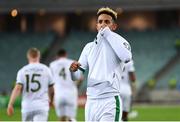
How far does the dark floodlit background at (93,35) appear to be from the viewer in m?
40.2

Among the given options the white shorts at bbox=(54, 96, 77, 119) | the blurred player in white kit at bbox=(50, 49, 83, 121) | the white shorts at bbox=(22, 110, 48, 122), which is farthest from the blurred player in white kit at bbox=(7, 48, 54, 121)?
the white shorts at bbox=(54, 96, 77, 119)

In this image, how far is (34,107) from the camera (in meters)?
13.8

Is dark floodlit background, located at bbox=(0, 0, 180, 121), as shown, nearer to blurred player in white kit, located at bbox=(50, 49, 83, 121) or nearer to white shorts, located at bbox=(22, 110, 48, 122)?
blurred player in white kit, located at bbox=(50, 49, 83, 121)

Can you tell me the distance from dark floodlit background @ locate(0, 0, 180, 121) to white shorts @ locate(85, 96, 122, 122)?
27.5m

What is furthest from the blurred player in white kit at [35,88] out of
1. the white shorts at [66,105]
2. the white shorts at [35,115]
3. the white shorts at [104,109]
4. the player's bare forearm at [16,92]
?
the white shorts at [66,105]

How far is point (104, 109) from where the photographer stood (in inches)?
373

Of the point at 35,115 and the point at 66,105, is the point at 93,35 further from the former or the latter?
the point at 35,115

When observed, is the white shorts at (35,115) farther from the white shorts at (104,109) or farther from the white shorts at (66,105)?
the white shorts at (66,105)

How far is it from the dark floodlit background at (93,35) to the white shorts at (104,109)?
1081 inches

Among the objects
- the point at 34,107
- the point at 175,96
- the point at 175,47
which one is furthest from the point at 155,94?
the point at 34,107

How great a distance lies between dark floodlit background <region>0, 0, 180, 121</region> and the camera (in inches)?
1583

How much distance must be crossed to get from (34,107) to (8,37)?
32431 millimetres

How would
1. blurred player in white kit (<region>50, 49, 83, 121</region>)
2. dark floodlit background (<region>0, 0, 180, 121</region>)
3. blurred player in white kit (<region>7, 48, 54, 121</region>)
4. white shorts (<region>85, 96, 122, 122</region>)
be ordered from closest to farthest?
white shorts (<region>85, 96, 122, 122</region>) < blurred player in white kit (<region>7, 48, 54, 121</region>) < blurred player in white kit (<region>50, 49, 83, 121</region>) < dark floodlit background (<region>0, 0, 180, 121</region>)

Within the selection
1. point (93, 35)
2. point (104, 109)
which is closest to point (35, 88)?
point (104, 109)
